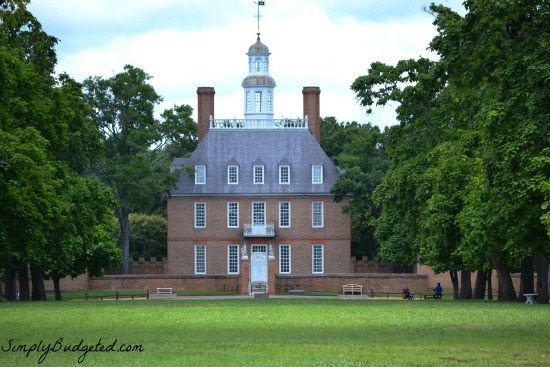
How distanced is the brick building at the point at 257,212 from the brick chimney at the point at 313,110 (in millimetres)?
446

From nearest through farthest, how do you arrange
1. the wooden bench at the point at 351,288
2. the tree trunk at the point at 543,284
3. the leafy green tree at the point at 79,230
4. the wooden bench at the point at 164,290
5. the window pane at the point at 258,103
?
the leafy green tree at the point at 79,230 < the tree trunk at the point at 543,284 < the wooden bench at the point at 351,288 < the wooden bench at the point at 164,290 < the window pane at the point at 258,103

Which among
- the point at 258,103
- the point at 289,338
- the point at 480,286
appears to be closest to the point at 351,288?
the point at 480,286

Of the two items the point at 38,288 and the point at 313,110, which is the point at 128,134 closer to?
the point at 313,110

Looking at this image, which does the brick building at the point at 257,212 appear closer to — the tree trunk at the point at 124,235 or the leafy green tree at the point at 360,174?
the leafy green tree at the point at 360,174

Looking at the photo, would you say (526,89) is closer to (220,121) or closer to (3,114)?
(3,114)

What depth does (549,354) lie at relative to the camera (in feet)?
59.5

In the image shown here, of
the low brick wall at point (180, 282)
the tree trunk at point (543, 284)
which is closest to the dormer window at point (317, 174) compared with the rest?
the low brick wall at point (180, 282)

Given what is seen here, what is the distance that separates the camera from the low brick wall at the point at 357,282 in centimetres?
7119

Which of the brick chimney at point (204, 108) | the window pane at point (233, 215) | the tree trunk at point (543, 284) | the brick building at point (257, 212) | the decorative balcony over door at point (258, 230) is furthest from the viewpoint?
the brick chimney at point (204, 108)

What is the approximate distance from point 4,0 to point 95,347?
399 inches

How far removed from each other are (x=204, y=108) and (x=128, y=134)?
8.33m

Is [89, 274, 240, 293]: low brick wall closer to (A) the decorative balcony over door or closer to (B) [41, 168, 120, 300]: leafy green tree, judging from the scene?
(A) the decorative balcony over door

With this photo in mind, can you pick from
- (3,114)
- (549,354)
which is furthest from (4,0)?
(549,354)

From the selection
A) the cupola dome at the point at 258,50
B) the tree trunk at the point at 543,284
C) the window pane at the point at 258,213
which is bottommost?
the tree trunk at the point at 543,284
